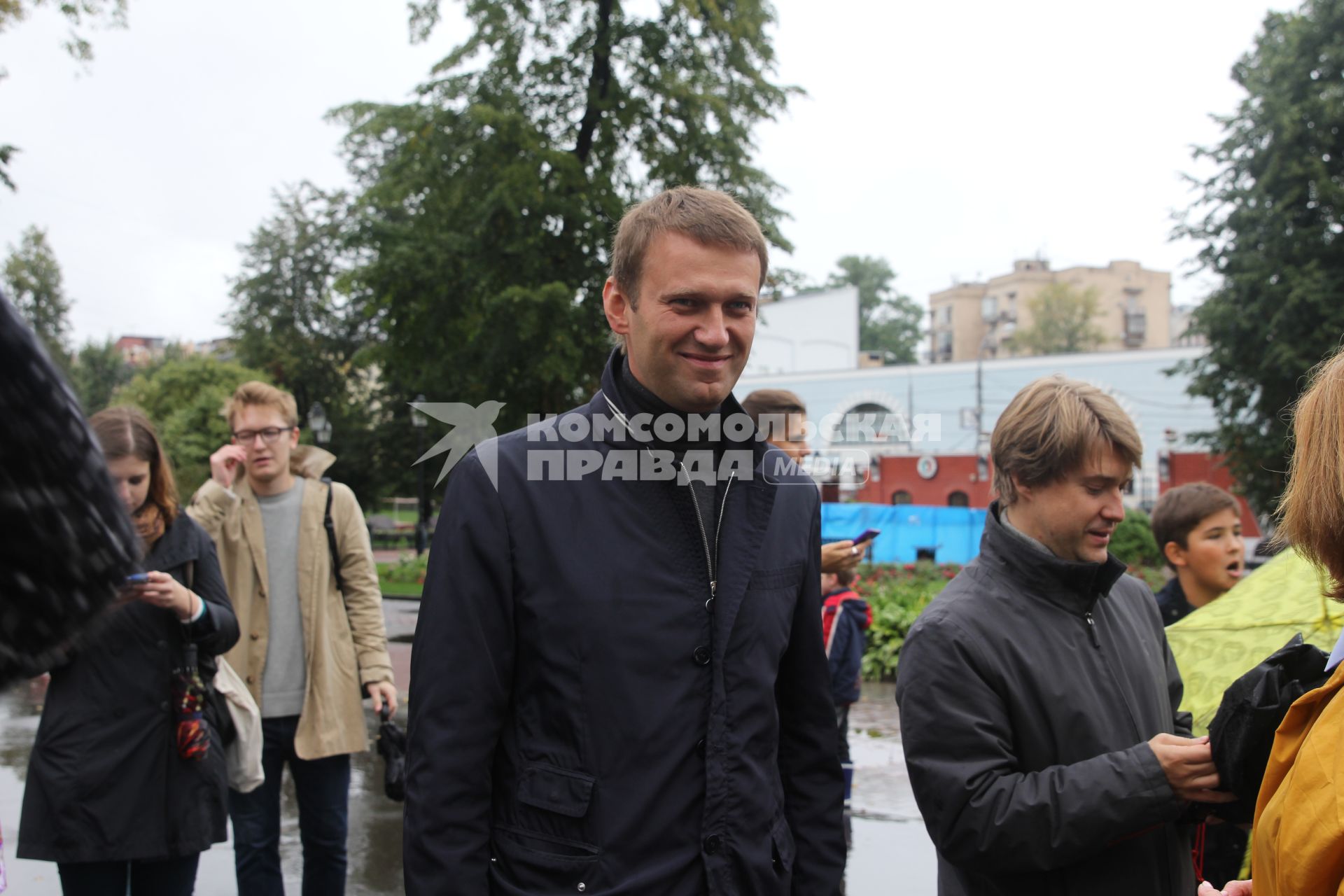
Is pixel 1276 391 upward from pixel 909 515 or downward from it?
upward

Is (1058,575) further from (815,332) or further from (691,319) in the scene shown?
(815,332)

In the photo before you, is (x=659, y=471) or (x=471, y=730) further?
(x=659, y=471)

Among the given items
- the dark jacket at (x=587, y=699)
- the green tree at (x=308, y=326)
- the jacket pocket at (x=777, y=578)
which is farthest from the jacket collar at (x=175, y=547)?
the green tree at (x=308, y=326)

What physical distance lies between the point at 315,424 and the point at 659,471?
23.4 meters

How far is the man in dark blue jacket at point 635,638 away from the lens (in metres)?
1.93

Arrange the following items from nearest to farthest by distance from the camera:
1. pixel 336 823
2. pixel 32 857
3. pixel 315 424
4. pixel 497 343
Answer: pixel 32 857 → pixel 336 823 → pixel 497 343 → pixel 315 424

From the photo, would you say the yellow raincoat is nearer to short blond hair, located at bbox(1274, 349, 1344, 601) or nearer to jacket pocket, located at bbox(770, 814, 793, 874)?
short blond hair, located at bbox(1274, 349, 1344, 601)

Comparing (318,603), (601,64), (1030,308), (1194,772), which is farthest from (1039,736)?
(1030,308)

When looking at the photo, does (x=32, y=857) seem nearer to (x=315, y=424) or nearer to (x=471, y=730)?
(x=471, y=730)

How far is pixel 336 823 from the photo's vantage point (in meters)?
4.09

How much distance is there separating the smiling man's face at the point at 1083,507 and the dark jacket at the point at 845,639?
283cm

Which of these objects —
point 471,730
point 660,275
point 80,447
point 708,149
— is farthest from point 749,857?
point 708,149

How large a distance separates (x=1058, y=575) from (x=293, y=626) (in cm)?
296

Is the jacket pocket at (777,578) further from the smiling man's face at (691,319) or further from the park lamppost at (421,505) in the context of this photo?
the park lamppost at (421,505)
